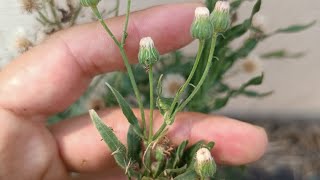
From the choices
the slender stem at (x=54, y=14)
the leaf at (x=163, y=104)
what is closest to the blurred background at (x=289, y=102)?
the slender stem at (x=54, y=14)

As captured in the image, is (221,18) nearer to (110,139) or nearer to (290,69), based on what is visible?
(110,139)

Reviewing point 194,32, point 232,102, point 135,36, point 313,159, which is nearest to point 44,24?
point 135,36

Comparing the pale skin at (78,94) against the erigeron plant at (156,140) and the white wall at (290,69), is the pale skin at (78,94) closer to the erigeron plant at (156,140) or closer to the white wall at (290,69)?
the erigeron plant at (156,140)

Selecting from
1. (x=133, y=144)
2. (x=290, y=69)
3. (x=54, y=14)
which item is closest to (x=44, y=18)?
(x=54, y=14)

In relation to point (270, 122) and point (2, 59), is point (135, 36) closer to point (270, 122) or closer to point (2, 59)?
point (2, 59)

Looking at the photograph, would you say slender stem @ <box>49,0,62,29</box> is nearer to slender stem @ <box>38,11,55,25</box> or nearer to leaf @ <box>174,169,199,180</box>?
slender stem @ <box>38,11,55,25</box>

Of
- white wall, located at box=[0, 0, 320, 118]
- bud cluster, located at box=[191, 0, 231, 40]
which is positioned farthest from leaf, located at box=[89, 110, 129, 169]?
white wall, located at box=[0, 0, 320, 118]

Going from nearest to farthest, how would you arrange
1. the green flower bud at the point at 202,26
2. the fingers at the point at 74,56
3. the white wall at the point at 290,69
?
the green flower bud at the point at 202,26 → the fingers at the point at 74,56 → the white wall at the point at 290,69

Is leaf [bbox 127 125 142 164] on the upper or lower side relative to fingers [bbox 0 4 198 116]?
lower
